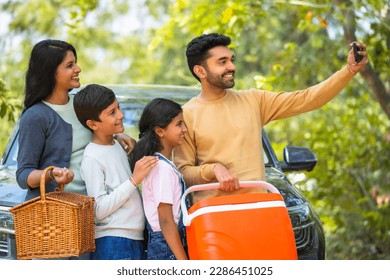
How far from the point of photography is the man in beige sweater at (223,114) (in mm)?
3812

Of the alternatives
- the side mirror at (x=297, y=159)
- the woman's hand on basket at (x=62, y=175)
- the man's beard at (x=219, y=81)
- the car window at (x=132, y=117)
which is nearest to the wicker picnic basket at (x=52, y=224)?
the woman's hand on basket at (x=62, y=175)

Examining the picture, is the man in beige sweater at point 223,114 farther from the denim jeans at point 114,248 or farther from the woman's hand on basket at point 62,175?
the woman's hand on basket at point 62,175

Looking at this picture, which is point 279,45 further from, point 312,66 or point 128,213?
point 128,213

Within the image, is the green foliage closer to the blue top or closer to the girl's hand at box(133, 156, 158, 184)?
the blue top

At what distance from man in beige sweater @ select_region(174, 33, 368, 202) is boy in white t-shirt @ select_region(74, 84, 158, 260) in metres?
0.32

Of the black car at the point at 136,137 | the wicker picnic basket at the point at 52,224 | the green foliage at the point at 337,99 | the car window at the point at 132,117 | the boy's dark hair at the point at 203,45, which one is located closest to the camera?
the wicker picnic basket at the point at 52,224

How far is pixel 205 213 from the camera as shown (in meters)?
3.43

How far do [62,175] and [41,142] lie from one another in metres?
0.29

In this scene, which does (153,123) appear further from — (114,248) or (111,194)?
(114,248)

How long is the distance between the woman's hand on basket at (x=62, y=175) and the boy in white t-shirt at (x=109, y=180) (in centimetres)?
20

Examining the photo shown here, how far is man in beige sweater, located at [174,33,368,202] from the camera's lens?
3.81 meters

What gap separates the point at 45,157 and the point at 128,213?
17.5 inches

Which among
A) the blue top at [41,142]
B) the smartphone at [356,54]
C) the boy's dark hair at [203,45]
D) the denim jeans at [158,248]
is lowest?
the denim jeans at [158,248]

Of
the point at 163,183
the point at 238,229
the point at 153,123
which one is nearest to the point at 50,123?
the point at 153,123
